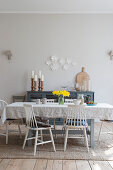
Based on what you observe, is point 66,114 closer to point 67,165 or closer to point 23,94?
point 67,165

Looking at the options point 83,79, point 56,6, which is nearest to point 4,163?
point 83,79

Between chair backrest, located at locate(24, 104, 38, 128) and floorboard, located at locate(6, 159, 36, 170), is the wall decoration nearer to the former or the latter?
chair backrest, located at locate(24, 104, 38, 128)

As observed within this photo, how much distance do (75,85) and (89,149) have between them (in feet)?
9.96

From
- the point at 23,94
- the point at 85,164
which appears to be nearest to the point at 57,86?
the point at 23,94

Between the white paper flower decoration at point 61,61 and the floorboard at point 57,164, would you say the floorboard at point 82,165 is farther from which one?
the white paper flower decoration at point 61,61

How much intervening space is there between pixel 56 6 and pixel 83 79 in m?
2.18

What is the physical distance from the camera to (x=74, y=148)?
391cm

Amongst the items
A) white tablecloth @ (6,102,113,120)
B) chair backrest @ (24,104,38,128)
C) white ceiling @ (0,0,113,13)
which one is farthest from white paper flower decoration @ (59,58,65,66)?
chair backrest @ (24,104,38,128)

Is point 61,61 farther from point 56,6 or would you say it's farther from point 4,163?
point 4,163

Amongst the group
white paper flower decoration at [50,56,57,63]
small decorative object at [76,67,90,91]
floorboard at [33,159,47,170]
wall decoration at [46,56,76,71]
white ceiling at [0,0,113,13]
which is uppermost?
white ceiling at [0,0,113,13]

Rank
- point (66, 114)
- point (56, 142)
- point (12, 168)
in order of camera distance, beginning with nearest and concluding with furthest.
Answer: point (12, 168) < point (66, 114) < point (56, 142)

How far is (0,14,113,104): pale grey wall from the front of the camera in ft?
21.9

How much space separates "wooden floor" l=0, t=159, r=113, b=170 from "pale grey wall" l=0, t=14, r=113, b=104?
3533 mm

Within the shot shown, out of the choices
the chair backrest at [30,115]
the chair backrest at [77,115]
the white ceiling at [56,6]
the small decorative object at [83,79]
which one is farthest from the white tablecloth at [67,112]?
the white ceiling at [56,6]
